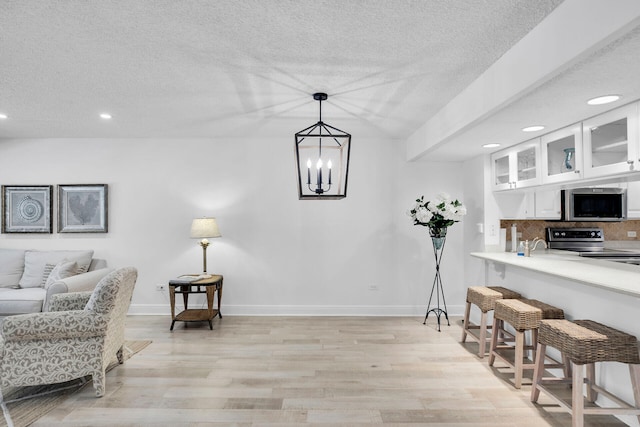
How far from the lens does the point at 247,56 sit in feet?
8.32

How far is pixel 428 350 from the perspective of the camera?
370 cm

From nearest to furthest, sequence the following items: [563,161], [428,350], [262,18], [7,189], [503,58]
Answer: [262,18]
[503,58]
[563,161]
[428,350]
[7,189]

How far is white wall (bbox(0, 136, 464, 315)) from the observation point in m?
5.07

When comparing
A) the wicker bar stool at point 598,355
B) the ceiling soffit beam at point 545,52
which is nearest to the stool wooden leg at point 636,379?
the wicker bar stool at point 598,355

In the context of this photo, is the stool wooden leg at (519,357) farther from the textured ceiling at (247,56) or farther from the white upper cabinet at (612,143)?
the textured ceiling at (247,56)

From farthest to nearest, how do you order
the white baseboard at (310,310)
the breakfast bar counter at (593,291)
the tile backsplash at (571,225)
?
1. the white baseboard at (310,310)
2. the tile backsplash at (571,225)
3. the breakfast bar counter at (593,291)

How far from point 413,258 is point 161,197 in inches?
142

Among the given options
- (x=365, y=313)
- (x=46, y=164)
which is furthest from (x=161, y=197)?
(x=365, y=313)

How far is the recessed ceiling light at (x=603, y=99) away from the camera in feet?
7.92

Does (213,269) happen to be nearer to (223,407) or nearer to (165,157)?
(165,157)

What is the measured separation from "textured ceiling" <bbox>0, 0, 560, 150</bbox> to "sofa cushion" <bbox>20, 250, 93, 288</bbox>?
1.69m

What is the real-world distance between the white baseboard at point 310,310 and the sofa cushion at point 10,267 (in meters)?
1.36

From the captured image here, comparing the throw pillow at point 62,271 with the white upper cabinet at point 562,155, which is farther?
the throw pillow at point 62,271

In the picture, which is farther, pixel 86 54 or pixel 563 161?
pixel 563 161
